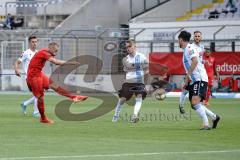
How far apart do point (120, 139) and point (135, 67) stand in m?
5.39

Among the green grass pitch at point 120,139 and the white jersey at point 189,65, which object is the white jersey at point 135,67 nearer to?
the green grass pitch at point 120,139

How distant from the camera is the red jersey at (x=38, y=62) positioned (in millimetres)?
20734

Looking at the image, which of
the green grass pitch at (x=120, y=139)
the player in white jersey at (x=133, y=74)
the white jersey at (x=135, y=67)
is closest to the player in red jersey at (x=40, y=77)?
the green grass pitch at (x=120, y=139)

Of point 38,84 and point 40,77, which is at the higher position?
point 40,77

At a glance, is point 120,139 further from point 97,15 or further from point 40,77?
point 97,15

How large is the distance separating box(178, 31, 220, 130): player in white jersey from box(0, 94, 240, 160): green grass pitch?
0.53 metres

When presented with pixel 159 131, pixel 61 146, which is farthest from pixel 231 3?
pixel 61 146

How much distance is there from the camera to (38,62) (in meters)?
20.9

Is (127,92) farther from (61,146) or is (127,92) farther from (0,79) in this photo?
(0,79)

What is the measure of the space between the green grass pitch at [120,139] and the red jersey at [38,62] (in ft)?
4.35

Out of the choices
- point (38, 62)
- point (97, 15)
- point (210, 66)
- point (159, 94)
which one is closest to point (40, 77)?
point (38, 62)

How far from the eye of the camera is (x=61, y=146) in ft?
48.2

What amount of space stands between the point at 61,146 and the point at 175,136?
3301 millimetres

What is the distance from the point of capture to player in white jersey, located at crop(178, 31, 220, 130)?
1855 centimetres
